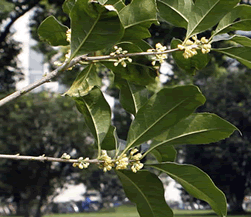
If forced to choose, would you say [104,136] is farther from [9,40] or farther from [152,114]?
[9,40]

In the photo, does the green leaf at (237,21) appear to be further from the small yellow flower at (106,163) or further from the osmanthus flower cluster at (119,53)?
the small yellow flower at (106,163)

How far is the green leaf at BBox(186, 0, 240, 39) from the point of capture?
907 mm

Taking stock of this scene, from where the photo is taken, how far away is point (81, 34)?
864 millimetres

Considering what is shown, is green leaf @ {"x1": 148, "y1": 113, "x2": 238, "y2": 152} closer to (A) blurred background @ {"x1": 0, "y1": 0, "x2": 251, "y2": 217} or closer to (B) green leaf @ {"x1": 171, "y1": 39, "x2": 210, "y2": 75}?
(B) green leaf @ {"x1": 171, "y1": 39, "x2": 210, "y2": 75}

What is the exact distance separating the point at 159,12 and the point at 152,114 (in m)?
0.25

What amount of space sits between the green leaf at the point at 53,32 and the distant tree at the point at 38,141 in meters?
21.2

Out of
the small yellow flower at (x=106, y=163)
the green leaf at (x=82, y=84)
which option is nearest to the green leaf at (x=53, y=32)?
the green leaf at (x=82, y=84)

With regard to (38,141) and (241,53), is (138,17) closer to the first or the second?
(241,53)

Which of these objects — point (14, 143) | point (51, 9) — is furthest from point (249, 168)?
point (51, 9)

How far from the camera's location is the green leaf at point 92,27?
788 mm

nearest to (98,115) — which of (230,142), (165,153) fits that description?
(165,153)

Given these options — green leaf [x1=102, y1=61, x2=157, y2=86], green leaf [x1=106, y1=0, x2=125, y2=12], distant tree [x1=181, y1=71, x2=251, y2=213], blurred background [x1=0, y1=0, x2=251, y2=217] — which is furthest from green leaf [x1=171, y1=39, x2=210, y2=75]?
distant tree [x1=181, y1=71, x2=251, y2=213]

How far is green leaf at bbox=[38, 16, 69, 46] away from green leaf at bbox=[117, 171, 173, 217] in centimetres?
37

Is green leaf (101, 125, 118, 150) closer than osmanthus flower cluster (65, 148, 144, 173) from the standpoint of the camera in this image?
No
